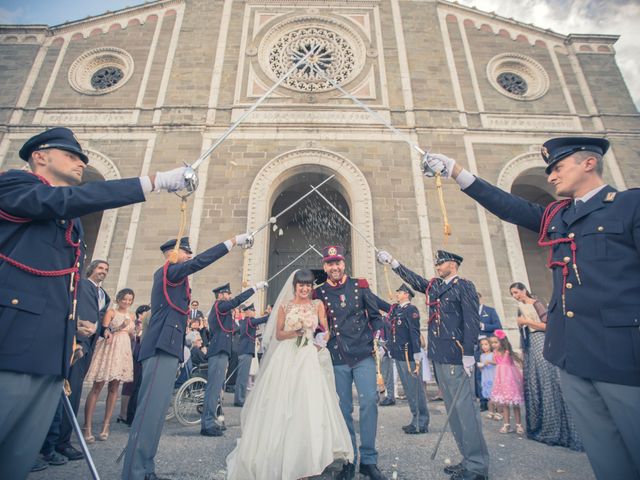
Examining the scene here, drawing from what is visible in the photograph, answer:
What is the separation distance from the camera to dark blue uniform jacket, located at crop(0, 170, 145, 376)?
1885 mm

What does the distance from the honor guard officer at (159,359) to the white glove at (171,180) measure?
1.22 m

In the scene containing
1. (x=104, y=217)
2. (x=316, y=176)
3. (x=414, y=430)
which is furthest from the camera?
(x=316, y=176)

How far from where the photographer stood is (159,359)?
12.1ft

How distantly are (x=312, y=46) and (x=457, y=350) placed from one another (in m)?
13.5

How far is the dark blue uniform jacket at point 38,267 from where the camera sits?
6.18ft

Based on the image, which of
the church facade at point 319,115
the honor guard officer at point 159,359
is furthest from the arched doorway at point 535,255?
the honor guard officer at point 159,359

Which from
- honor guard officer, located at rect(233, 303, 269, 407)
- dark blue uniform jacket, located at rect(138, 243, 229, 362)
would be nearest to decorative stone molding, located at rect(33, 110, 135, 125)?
honor guard officer, located at rect(233, 303, 269, 407)

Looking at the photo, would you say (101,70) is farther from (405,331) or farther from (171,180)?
(405,331)

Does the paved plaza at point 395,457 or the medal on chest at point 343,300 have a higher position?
the medal on chest at point 343,300

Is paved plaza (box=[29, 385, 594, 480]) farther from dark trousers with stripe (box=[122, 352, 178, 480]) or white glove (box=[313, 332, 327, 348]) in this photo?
white glove (box=[313, 332, 327, 348])

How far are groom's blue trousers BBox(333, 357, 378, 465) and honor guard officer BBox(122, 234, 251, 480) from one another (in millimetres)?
1830

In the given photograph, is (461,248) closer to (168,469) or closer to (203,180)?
(203,180)

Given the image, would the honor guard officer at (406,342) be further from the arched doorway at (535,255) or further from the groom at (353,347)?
the arched doorway at (535,255)

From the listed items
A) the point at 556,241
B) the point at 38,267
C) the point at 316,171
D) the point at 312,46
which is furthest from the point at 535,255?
the point at 38,267
